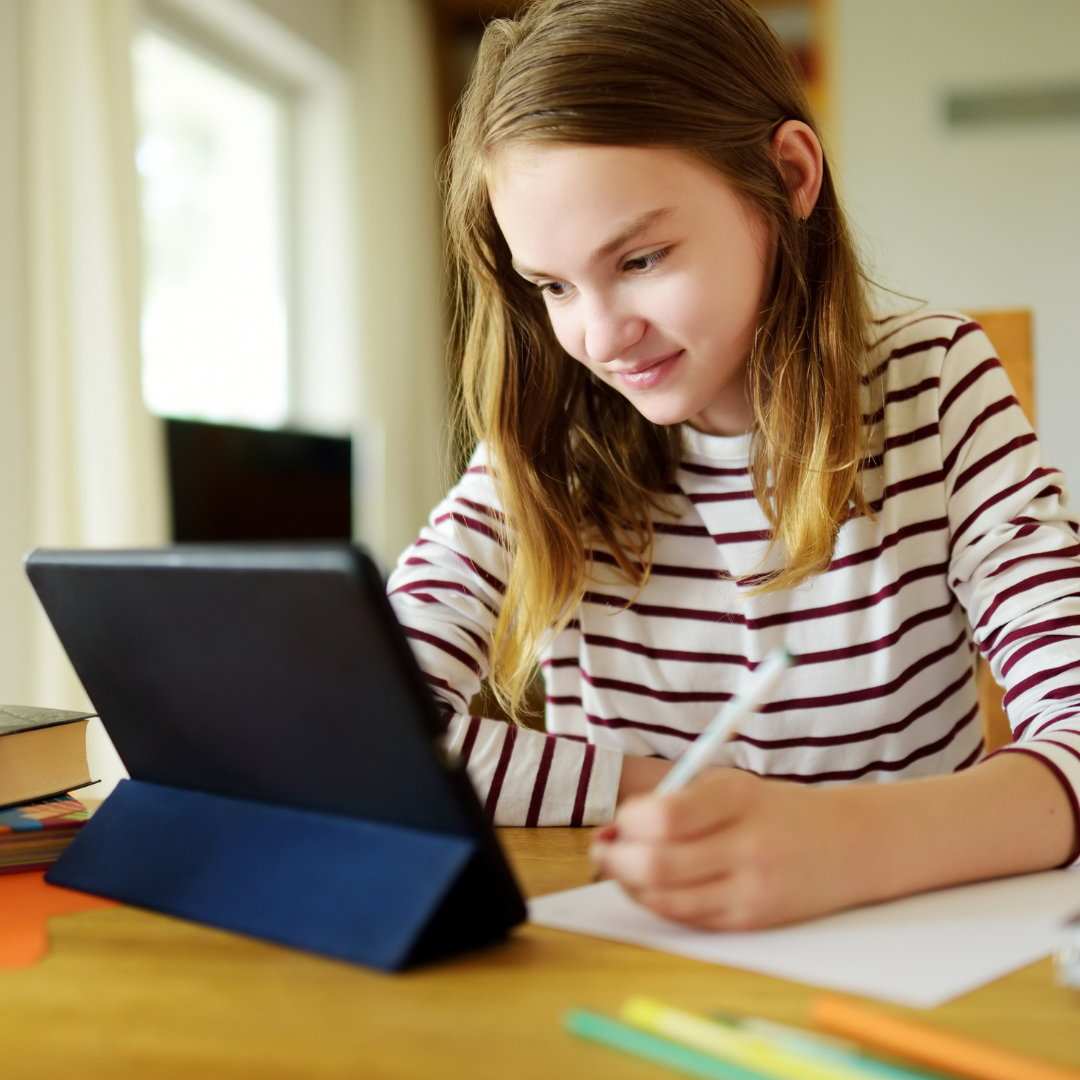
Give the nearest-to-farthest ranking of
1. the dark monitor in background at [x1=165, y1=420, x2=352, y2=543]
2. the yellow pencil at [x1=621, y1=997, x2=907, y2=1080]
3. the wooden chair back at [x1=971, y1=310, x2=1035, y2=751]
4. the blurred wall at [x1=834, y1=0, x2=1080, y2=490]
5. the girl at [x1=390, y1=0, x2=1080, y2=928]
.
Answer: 1. the yellow pencil at [x1=621, y1=997, x2=907, y2=1080]
2. the girl at [x1=390, y1=0, x2=1080, y2=928]
3. the wooden chair back at [x1=971, y1=310, x2=1035, y2=751]
4. the dark monitor in background at [x1=165, y1=420, x2=352, y2=543]
5. the blurred wall at [x1=834, y1=0, x2=1080, y2=490]

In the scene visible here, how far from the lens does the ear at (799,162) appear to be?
92 cm

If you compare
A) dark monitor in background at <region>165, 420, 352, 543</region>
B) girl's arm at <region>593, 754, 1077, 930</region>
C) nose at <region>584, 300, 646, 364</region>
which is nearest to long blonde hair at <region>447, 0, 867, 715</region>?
nose at <region>584, 300, 646, 364</region>

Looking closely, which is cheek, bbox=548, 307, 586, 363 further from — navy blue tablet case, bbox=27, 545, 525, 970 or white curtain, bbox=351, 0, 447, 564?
white curtain, bbox=351, 0, 447, 564

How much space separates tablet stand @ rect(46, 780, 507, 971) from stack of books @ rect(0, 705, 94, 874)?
54mm

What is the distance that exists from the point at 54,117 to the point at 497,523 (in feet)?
5.54

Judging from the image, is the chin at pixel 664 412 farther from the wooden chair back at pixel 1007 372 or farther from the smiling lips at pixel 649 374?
the wooden chair back at pixel 1007 372

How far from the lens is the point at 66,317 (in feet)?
7.51

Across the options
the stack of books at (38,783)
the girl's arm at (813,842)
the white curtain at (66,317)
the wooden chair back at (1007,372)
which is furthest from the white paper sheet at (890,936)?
the white curtain at (66,317)

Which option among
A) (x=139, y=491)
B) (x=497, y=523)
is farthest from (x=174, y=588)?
(x=139, y=491)

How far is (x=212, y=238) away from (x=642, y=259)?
274 cm

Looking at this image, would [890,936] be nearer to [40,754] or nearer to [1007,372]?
[40,754]

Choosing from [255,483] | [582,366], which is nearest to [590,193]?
[582,366]

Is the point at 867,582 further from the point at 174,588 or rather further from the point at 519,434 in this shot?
the point at 174,588

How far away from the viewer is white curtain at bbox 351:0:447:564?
3619 mm
